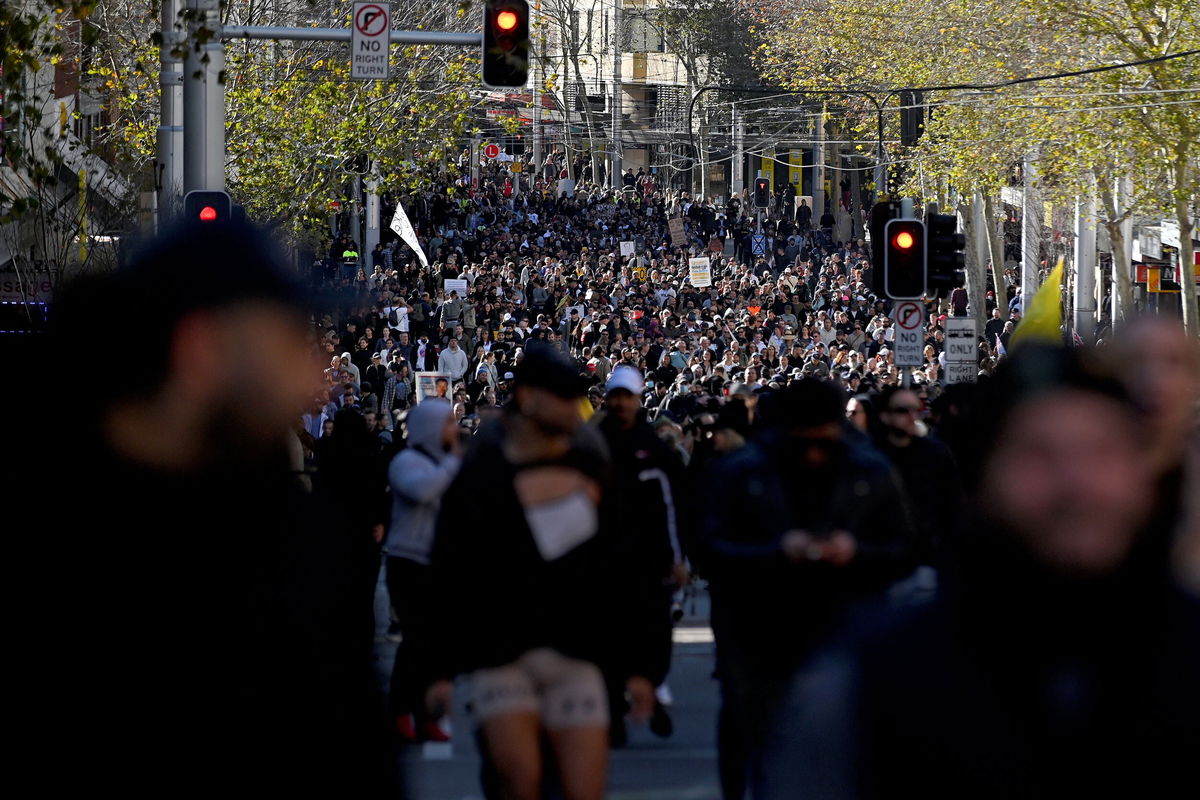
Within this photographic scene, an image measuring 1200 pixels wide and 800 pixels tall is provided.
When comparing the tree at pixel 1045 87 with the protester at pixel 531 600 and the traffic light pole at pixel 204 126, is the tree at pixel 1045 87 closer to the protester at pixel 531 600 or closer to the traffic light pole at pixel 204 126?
the traffic light pole at pixel 204 126

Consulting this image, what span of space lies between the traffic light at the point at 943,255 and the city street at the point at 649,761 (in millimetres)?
6182

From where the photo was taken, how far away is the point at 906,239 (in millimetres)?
16312

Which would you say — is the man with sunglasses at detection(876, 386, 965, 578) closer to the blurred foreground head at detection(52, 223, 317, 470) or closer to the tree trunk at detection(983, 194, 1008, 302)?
the blurred foreground head at detection(52, 223, 317, 470)

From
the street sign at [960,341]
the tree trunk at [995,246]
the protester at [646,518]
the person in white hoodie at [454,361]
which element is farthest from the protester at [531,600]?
the tree trunk at [995,246]

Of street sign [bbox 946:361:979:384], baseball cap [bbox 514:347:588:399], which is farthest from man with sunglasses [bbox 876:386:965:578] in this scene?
street sign [bbox 946:361:979:384]

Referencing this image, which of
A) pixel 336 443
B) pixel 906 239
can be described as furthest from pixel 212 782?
pixel 906 239

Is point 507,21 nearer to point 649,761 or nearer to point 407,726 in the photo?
point 407,726

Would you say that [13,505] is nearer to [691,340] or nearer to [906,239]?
[906,239]

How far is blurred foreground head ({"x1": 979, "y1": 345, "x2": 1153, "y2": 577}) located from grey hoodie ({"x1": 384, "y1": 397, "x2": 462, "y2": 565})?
5.90 m

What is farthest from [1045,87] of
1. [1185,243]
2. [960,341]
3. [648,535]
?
[648,535]

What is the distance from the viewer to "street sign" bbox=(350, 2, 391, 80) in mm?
17719

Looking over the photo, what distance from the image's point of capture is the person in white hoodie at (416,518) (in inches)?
332

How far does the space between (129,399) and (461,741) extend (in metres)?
7.09

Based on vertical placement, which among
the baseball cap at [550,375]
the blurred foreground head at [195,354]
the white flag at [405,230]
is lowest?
the baseball cap at [550,375]
